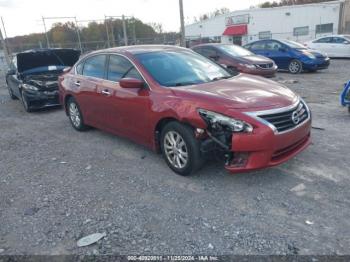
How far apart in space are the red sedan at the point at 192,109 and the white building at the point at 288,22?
2994 centimetres

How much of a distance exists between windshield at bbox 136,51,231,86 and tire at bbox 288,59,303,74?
884 centimetres

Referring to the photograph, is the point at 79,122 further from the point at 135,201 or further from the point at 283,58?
the point at 283,58

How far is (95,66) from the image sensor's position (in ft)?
17.9

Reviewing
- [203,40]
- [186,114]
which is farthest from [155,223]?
[203,40]

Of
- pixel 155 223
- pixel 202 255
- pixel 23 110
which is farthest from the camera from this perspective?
pixel 23 110

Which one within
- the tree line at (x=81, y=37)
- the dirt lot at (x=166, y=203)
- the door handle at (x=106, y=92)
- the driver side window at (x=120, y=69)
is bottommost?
the dirt lot at (x=166, y=203)

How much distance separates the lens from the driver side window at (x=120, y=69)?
177 inches

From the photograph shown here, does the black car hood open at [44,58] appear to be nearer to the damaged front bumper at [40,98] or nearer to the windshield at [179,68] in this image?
the damaged front bumper at [40,98]

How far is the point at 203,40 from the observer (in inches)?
1334

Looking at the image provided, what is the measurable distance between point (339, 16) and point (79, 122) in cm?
3425

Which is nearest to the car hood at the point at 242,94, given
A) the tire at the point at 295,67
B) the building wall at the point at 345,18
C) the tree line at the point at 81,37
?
the tire at the point at 295,67

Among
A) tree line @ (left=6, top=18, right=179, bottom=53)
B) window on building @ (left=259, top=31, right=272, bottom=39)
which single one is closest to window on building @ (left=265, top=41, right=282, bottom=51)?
tree line @ (left=6, top=18, right=179, bottom=53)

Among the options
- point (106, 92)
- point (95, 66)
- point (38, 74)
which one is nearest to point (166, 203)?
point (106, 92)

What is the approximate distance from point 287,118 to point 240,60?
7680 mm
